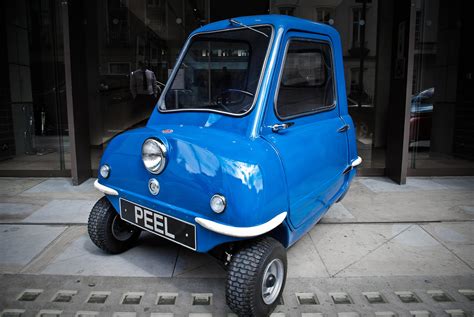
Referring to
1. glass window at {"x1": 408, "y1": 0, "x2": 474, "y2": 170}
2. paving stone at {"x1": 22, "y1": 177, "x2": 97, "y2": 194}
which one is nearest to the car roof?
paving stone at {"x1": 22, "y1": 177, "x2": 97, "y2": 194}

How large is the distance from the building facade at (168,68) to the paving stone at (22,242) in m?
2.48

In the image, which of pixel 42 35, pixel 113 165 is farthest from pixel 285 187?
pixel 42 35

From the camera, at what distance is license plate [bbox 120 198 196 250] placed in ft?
8.93

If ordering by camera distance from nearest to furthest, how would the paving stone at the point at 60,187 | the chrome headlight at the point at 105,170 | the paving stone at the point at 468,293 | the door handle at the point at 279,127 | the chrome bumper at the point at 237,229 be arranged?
the chrome bumper at the point at 237,229 → the door handle at the point at 279,127 → the paving stone at the point at 468,293 → the chrome headlight at the point at 105,170 → the paving stone at the point at 60,187

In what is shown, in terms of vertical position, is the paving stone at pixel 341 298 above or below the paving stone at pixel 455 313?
above

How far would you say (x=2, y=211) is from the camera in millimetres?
4898

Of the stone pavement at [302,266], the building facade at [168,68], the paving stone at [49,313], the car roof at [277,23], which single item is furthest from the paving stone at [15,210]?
the car roof at [277,23]

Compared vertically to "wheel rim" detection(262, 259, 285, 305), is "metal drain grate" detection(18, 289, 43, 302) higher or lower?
lower

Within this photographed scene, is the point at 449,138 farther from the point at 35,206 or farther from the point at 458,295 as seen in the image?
the point at 35,206

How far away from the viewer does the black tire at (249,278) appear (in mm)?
2516

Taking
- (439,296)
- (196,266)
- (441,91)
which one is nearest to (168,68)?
(196,266)

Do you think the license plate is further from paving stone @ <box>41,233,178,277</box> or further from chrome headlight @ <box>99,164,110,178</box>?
paving stone @ <box>41,233,178,277</box>

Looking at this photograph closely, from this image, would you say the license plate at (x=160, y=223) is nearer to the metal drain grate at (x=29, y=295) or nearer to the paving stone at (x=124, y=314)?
the paving stone at (x=124, y=314)

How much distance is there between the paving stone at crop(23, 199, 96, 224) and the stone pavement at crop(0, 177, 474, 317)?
1cm
